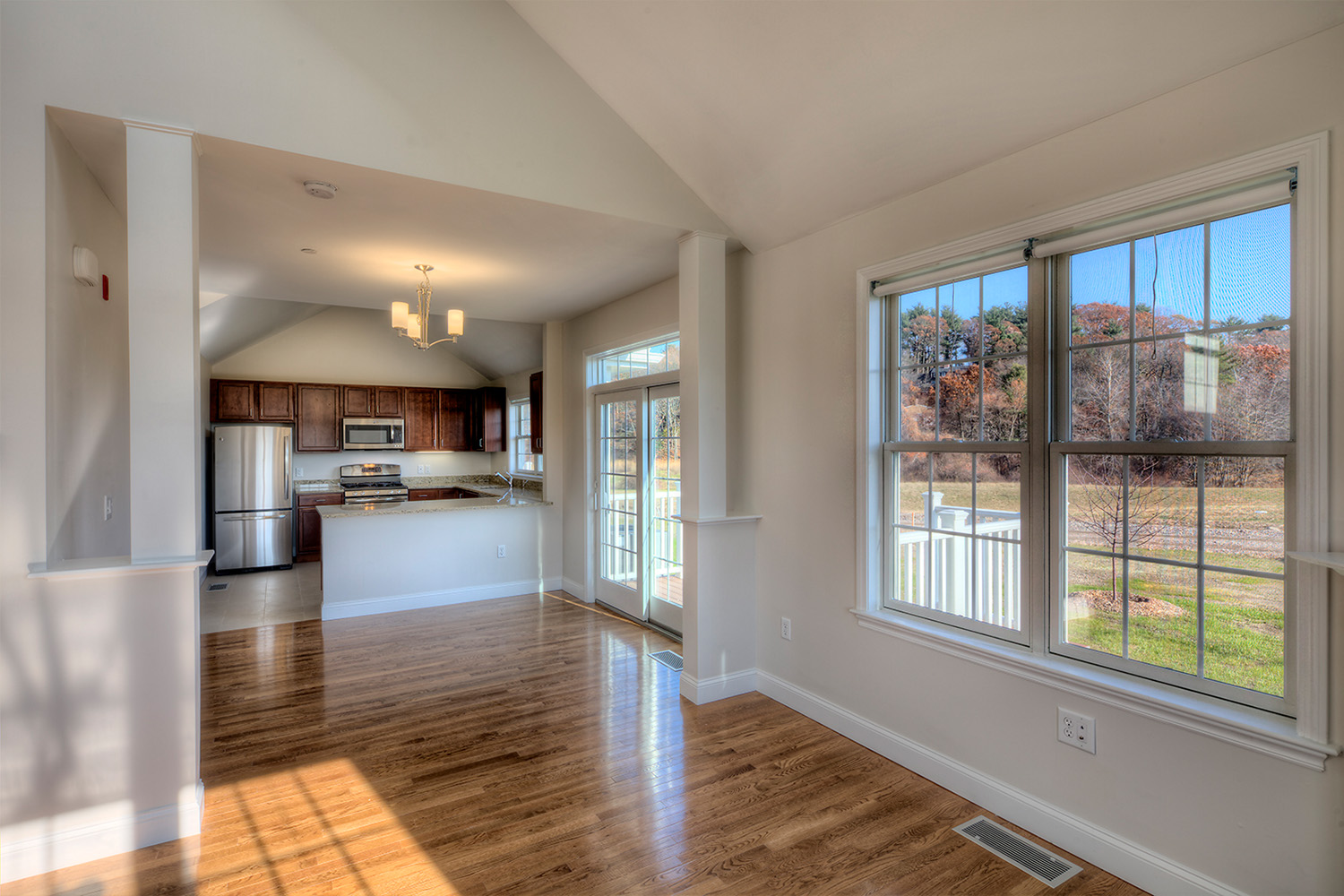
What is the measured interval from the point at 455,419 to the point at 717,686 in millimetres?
6243

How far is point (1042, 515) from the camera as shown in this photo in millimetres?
2379

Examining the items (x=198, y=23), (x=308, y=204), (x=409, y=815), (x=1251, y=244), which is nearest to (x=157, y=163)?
(x=198, y=23)

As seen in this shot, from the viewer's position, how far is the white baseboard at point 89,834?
84.0 inches

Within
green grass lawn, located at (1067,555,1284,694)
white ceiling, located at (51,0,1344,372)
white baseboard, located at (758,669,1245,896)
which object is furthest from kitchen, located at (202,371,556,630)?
green grass lawn, located at (1067,555,1284,694)

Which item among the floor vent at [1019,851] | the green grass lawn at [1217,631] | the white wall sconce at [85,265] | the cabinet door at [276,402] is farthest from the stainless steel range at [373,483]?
the green grass lawn at [1217,631]

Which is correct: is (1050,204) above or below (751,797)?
above

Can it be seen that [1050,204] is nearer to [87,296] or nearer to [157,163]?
[157,163]

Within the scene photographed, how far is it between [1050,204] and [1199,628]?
145 centimetres

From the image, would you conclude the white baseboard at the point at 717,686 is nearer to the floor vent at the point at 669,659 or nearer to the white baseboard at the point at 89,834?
the floor vent at the point at 669,659

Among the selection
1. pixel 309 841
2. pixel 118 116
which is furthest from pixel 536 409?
pixel 309 841

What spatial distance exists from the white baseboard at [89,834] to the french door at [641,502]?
289cm

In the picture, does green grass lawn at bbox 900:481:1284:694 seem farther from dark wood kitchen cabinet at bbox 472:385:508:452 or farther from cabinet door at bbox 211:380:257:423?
cabinet door at bbox 211:380:257:423

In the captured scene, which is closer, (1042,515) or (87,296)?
(1042,515)

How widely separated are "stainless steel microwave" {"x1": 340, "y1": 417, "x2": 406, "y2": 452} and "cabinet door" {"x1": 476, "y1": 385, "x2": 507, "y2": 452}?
970 mm
